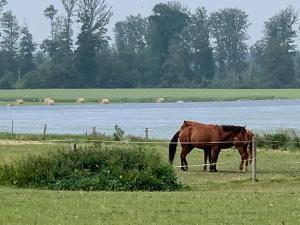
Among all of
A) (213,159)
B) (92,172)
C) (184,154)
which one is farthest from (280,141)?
(92,172)

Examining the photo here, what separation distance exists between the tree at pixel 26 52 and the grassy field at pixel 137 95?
1208cm

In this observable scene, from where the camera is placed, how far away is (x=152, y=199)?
1471 cm

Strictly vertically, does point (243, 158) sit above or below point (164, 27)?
below

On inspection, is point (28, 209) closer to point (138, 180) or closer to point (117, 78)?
point (138, 180)

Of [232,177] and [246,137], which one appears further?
[246,137]

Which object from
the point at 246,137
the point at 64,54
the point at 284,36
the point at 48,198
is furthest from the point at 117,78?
the point at 48,198

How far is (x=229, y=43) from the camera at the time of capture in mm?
133625

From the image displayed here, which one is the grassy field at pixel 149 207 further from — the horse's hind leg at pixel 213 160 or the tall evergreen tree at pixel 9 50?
the tall evergreen tree at pixel 9 50

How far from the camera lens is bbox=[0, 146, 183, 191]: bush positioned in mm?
18172

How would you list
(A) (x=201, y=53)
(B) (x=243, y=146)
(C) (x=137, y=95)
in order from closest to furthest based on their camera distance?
(B) (x=243, y=146) < (C) (x=137, y=95) < (A) (x=201, y=53)

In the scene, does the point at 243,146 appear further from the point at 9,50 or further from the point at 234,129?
the point at 9,50

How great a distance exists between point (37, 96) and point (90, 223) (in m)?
96.0

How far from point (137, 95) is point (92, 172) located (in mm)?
86048

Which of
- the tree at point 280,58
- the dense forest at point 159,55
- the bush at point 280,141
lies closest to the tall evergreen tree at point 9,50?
the dense forest at point 159,55
